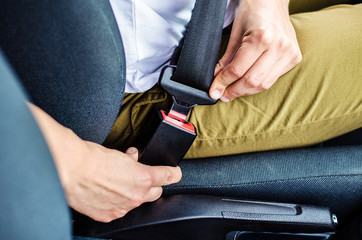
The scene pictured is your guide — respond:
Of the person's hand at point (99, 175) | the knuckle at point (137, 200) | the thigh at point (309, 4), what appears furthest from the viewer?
the thigh at point (309, 4)

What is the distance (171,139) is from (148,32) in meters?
0.21

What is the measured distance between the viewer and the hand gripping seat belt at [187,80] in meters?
0.60

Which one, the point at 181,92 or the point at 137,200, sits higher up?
the point at 181,92

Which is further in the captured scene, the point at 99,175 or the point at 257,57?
the point at 257,57

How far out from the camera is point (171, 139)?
0.62 meters

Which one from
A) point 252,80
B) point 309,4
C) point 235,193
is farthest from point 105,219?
point 309,4

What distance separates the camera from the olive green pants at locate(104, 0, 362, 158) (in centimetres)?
63

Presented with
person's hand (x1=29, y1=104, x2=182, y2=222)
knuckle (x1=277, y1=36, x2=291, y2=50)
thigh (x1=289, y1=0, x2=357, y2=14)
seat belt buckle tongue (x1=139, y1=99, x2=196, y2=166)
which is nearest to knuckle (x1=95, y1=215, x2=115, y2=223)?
person's hand (x1=29, y1=104, x2=182, y2=222)

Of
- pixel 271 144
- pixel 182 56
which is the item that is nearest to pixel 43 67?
pixel 182 56

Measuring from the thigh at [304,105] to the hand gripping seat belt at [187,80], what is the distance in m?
0.06

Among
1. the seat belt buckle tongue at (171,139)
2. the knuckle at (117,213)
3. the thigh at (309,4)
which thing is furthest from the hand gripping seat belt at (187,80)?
the thigh at (309,4)

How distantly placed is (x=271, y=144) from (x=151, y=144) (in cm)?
26

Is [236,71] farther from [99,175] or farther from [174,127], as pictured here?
[99,175]

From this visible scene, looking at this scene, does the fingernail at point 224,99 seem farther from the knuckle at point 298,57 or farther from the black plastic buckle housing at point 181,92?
the knuckle at point 298,57
